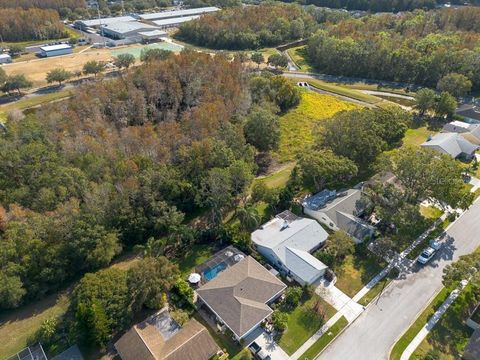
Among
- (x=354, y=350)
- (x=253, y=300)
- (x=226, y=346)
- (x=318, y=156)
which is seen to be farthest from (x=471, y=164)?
(x=226, y=346)

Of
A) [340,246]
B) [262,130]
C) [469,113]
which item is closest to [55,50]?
[262,130]

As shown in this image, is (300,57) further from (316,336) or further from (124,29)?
(316,336)

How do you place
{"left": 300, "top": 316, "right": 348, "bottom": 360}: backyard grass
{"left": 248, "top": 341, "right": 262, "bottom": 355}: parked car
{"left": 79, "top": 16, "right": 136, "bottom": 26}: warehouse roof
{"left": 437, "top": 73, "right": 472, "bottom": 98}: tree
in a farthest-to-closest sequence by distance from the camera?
{"left": 79, "top": 16, "right": 136, "bottom": 26}: warehouse roof
{"left": 437, "top": 73, "right": 472, "bottom": 98}: tree
{"left": 300, "top": 316, "right": 348, "bottom": 360}: backyard grass
{"left": 248, "top": 341, "right": 262, "bottom": 355}: parked car

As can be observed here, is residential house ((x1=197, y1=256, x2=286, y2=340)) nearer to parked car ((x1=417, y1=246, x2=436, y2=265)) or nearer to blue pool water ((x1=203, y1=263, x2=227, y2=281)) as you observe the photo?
blue pool water ((x1=203, y1=263, x2=227, y2=281))

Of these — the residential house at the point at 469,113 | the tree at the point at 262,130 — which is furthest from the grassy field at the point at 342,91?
the tree at the point at 262,130

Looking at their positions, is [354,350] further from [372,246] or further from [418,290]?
[372,246]


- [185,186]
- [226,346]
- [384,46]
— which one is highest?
[384,46]

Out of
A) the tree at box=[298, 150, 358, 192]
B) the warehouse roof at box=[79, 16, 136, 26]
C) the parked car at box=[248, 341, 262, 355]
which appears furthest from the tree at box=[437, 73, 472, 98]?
the warehouse roof at box=[79, 16, 136, 26]
